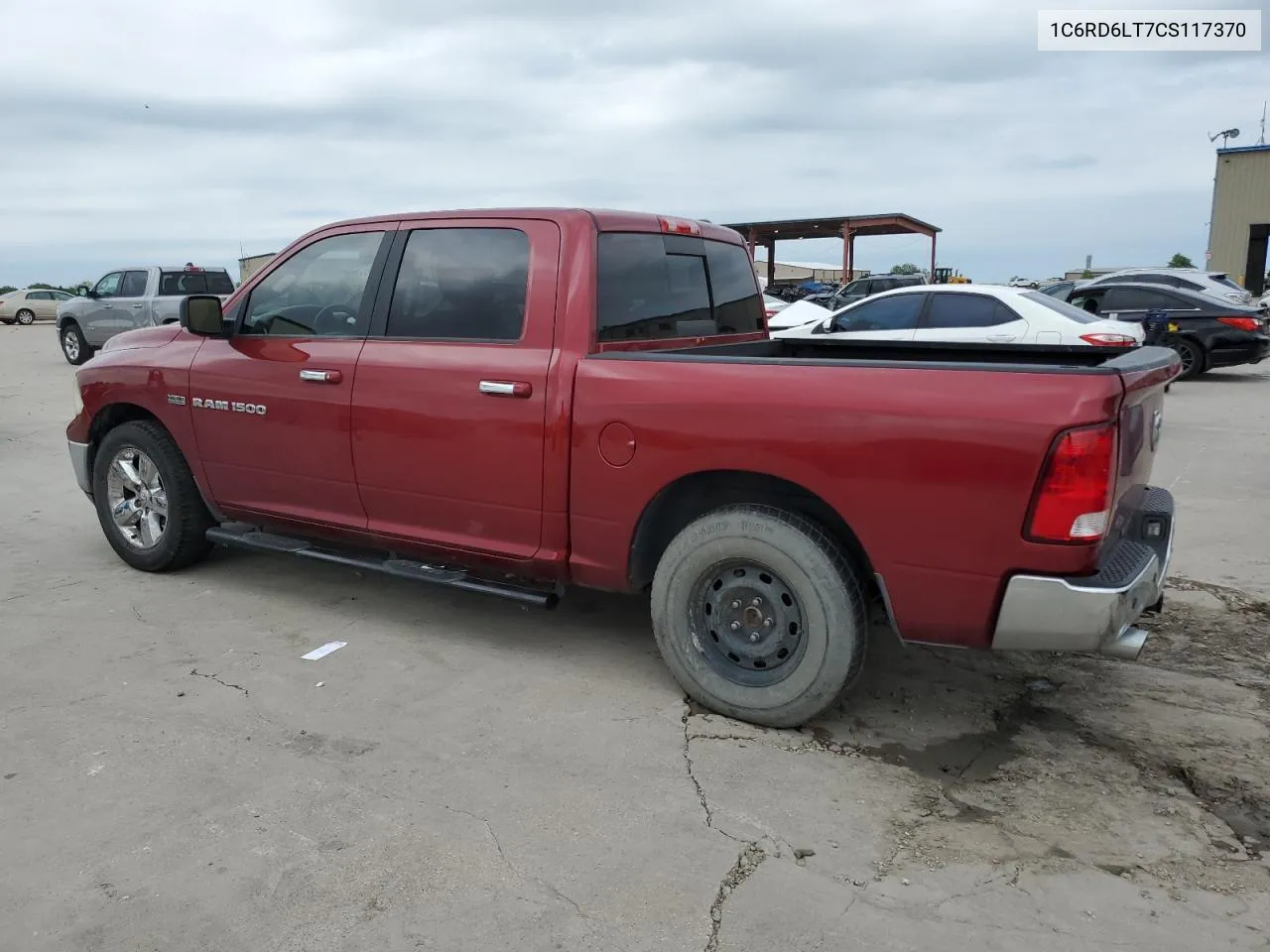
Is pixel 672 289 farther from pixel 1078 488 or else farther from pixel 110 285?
pixel 110 285

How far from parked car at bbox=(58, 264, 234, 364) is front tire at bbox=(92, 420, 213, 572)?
40.5ft

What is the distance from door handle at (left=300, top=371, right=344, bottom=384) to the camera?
4.41 meters

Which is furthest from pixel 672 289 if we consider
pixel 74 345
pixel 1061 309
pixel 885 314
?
pixel 74 345

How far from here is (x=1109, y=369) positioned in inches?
115

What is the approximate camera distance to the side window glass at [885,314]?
10766mm

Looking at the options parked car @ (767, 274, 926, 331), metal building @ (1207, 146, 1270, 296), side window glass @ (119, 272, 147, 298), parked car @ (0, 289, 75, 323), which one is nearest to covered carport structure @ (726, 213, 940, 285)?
parked car @ (767, 274, 926, 331)

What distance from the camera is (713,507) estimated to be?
3.83 metres

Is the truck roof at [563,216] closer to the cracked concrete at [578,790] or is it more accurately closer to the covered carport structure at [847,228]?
the cracked concrete at [578,790]

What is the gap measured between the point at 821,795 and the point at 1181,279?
1808 centimetres

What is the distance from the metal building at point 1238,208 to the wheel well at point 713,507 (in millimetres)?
39392

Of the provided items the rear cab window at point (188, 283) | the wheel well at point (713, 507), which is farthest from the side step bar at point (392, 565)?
the rear cab window at point (188, 283)

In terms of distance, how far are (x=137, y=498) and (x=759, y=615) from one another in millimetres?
3712

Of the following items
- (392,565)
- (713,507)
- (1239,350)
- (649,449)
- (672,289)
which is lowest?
(392,565)

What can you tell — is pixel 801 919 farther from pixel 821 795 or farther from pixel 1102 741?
pixel 1102 741
